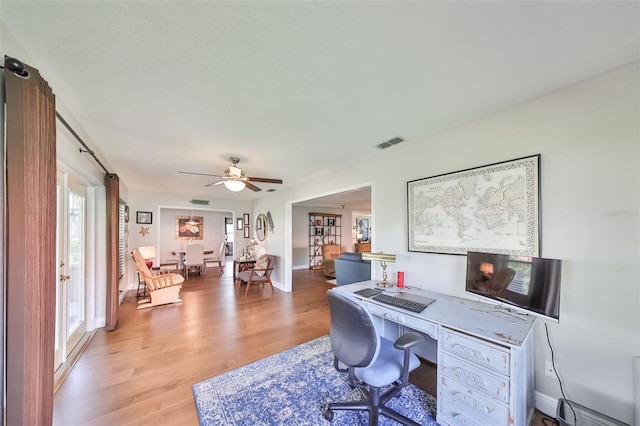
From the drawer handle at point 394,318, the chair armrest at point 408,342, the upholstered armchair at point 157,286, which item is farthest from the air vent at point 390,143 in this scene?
the upholstered armchair at point 157,286

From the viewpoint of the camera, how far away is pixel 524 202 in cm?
186

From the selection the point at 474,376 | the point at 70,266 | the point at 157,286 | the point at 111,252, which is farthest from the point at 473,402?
the point at 157,286

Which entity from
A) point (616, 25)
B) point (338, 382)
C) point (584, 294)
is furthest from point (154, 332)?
point (616, 25)

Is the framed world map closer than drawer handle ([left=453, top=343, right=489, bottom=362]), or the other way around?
drawer handle ([left=453, top=343, right=489, bottom=362])

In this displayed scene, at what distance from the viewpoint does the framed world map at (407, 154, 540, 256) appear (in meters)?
1.85

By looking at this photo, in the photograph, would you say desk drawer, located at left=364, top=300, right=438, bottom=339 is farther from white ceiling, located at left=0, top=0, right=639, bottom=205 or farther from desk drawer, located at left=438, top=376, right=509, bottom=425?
white ceiling, located at left=0, top=0, right=639, bottom=205

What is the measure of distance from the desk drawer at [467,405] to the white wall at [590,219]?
71 cm

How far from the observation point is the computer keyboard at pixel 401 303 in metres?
1.92

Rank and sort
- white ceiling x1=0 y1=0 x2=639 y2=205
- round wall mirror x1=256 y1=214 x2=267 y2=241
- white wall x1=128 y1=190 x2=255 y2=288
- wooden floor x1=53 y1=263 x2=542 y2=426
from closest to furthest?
white ceiling x1=0 y1=0 x2=639 y2=205 < wooden floor x1=53 y1=263 x2=542 y2=426 < white wall x1=128 y1=190 x2=255 y2=288 < round wall mirror x1=256 y1=214 x2=267 y2=241

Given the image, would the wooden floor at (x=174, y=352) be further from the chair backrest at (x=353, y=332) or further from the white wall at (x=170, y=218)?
the white wall at (x=170, y=218)

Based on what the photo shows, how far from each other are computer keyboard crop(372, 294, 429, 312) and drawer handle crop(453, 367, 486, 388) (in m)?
0.44

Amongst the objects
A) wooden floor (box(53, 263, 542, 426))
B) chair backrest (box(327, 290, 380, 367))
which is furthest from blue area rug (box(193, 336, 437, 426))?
chair backrest (box(327, 290, 380, 367))

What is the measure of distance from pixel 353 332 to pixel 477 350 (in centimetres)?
80

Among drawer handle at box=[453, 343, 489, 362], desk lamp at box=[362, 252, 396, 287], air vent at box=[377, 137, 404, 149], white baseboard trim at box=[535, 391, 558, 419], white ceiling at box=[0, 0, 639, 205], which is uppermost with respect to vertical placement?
white ceiling at box=[0, 0, 639, 205]
